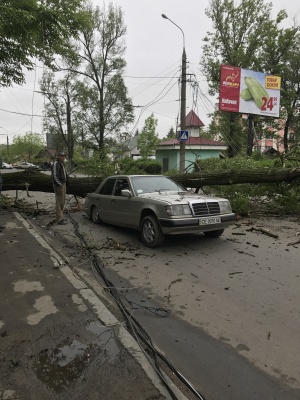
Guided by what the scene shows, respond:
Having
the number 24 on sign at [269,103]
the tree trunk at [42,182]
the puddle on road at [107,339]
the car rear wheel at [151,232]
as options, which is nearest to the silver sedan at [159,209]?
the car rear wheel at [151,232]

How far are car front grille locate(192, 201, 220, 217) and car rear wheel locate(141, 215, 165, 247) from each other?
0.79m

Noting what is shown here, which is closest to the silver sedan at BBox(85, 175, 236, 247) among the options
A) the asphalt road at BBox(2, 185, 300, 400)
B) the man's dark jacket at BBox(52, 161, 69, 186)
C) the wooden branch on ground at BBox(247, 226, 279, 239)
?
the asphalt road at BBox(2, 185, 300, 400)

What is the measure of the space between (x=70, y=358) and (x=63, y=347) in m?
0.20

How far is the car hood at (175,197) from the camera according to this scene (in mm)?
6324

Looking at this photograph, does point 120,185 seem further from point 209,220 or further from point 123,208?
point 209,220

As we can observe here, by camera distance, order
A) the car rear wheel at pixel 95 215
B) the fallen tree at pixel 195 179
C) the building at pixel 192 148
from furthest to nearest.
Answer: the building at pixel 192 148 → the fallen tree at pixel 195 179 → the car rear wheel at pixel 95 215

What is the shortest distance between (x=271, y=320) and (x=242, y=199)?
692 centimetres

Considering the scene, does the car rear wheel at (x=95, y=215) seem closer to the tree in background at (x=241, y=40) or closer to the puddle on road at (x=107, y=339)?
the puddle on road at (x=107, y=339)

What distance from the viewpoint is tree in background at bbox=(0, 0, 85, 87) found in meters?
6.25

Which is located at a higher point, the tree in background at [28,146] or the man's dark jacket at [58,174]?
the tree in background at [28,146]

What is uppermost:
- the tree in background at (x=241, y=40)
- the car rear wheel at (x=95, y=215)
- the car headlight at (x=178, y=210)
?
the tree in background at (x=241, y=40)

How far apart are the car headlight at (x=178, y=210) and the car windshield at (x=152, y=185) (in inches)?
49.5

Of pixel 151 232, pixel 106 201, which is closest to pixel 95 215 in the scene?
pixel 106 201

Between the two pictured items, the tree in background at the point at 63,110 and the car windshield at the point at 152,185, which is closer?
the car windshield at the point at 152,185
